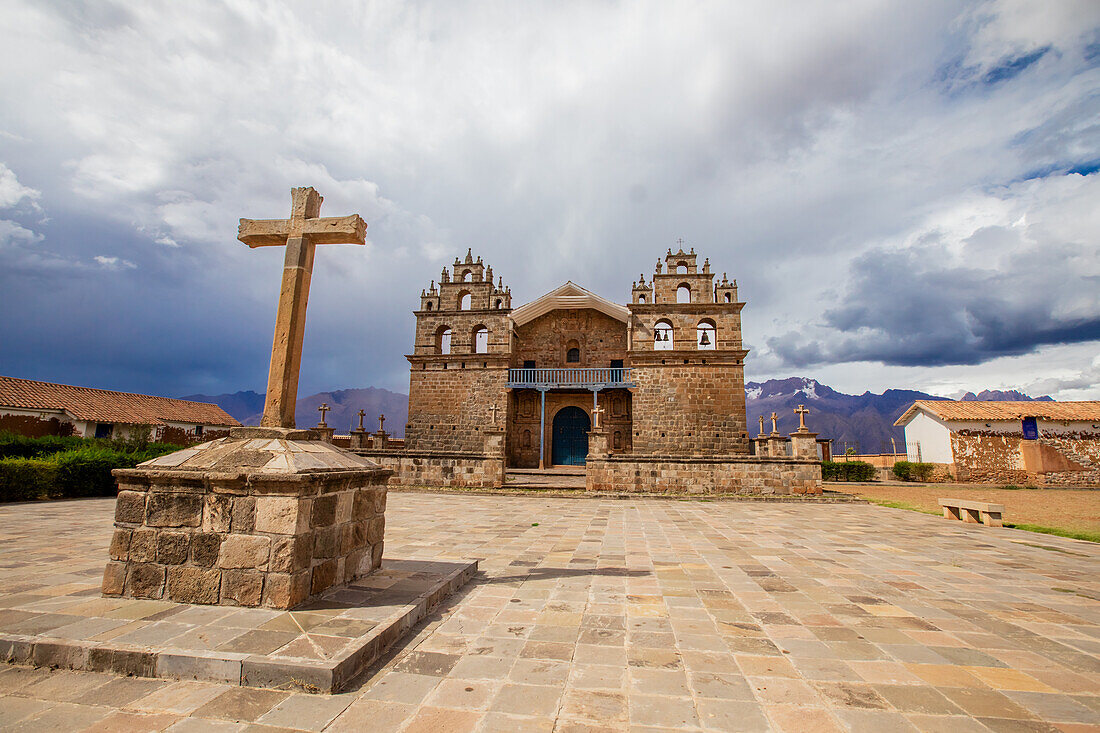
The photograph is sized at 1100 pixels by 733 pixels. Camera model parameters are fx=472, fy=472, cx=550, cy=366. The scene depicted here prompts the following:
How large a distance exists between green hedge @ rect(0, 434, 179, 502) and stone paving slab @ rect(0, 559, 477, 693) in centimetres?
1017

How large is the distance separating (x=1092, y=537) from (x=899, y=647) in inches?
322

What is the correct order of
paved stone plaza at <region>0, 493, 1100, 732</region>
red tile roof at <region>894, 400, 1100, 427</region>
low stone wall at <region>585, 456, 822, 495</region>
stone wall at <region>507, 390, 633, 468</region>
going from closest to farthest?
paved stone plaza at <region>0, 493, 1100, 732</region>, low stone wall at <region>585, 456, 822, 495</region>, stone wall at <region>507, 390, 633, 468</region>, red tile roof at <region>894, 400, 1100, 427</region>

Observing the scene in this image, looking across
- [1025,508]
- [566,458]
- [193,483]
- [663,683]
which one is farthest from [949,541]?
[566,458]

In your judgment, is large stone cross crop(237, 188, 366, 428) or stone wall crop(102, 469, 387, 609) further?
large stone cross crop(237, 188, 366, 428)

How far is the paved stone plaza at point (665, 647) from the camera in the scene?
2297mm

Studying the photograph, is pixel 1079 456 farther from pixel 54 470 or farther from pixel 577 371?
pixel 54 470

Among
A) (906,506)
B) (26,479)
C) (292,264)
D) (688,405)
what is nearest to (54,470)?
(26,479)

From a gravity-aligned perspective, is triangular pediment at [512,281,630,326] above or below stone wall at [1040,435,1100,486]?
above

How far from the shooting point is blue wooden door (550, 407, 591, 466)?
77.6ft

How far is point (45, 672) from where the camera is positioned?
2.54m

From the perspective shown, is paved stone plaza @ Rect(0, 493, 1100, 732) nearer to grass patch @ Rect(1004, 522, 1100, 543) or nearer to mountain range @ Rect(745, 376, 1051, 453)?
grass patch @ Rect(1004, 522, 1100, 543)

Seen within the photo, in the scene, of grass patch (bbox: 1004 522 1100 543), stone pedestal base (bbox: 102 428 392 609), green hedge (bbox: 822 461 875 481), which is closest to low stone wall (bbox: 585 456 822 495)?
grass patch (bbox: 1004 522 1100 543)

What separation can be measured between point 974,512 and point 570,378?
15.7 meters

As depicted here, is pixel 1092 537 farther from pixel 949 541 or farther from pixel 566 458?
pixel 566 458
